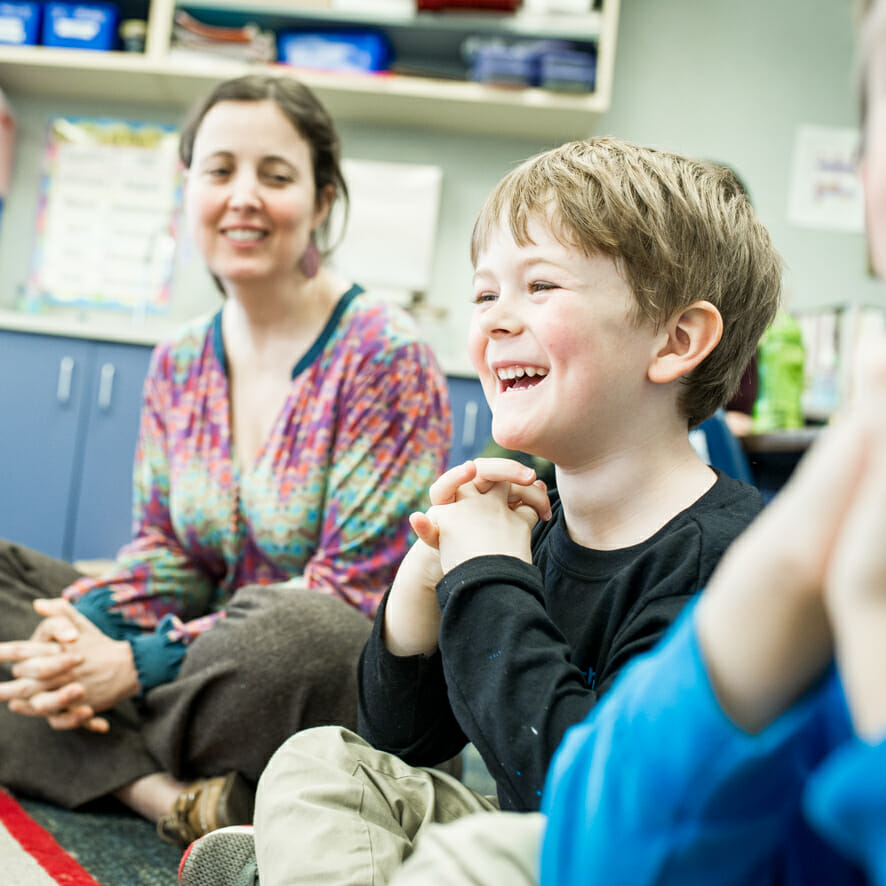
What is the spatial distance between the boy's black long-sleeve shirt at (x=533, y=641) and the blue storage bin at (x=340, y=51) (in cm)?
253

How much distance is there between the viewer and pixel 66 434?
111 inches

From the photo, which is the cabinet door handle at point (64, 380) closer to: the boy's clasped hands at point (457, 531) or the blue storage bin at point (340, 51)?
the blue storage bin at point (340, 51)

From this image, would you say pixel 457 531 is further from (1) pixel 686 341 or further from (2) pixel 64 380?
(2) pixel 64 380

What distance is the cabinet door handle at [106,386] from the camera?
2.81 metres

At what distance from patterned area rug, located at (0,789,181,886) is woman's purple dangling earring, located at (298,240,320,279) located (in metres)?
0.86

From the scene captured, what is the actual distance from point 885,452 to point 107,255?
341 cm

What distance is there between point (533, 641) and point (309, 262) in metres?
1.14

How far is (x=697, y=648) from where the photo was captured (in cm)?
40

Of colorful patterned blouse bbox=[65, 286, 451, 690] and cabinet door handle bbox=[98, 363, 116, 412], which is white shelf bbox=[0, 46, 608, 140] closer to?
cabinet door handle bbox=[98, 363, 116, 412]

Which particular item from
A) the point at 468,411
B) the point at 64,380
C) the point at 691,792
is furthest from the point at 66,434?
the point at 691,792

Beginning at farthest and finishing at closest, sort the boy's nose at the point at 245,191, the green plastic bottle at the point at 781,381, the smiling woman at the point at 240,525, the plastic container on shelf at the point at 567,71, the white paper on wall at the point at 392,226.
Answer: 1. the white paper on wall at the point at 392,226
2. the plastic container on shelf at the point at 567,71
3. the green plastic bottle at the point at 781,381
4. the boy's nose at the point at 245,191
5. the smiling woman at the point at 240,525

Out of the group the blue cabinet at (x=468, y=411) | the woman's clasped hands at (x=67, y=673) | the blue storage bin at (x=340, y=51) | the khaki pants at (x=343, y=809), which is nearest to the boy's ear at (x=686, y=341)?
the khaki pants at (x=343, y=809)

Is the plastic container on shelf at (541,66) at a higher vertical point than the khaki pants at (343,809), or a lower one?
higher

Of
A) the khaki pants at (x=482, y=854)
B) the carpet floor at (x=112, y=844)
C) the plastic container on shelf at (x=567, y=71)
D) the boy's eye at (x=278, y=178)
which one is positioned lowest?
the carpet floor at (x=112, y=844)
